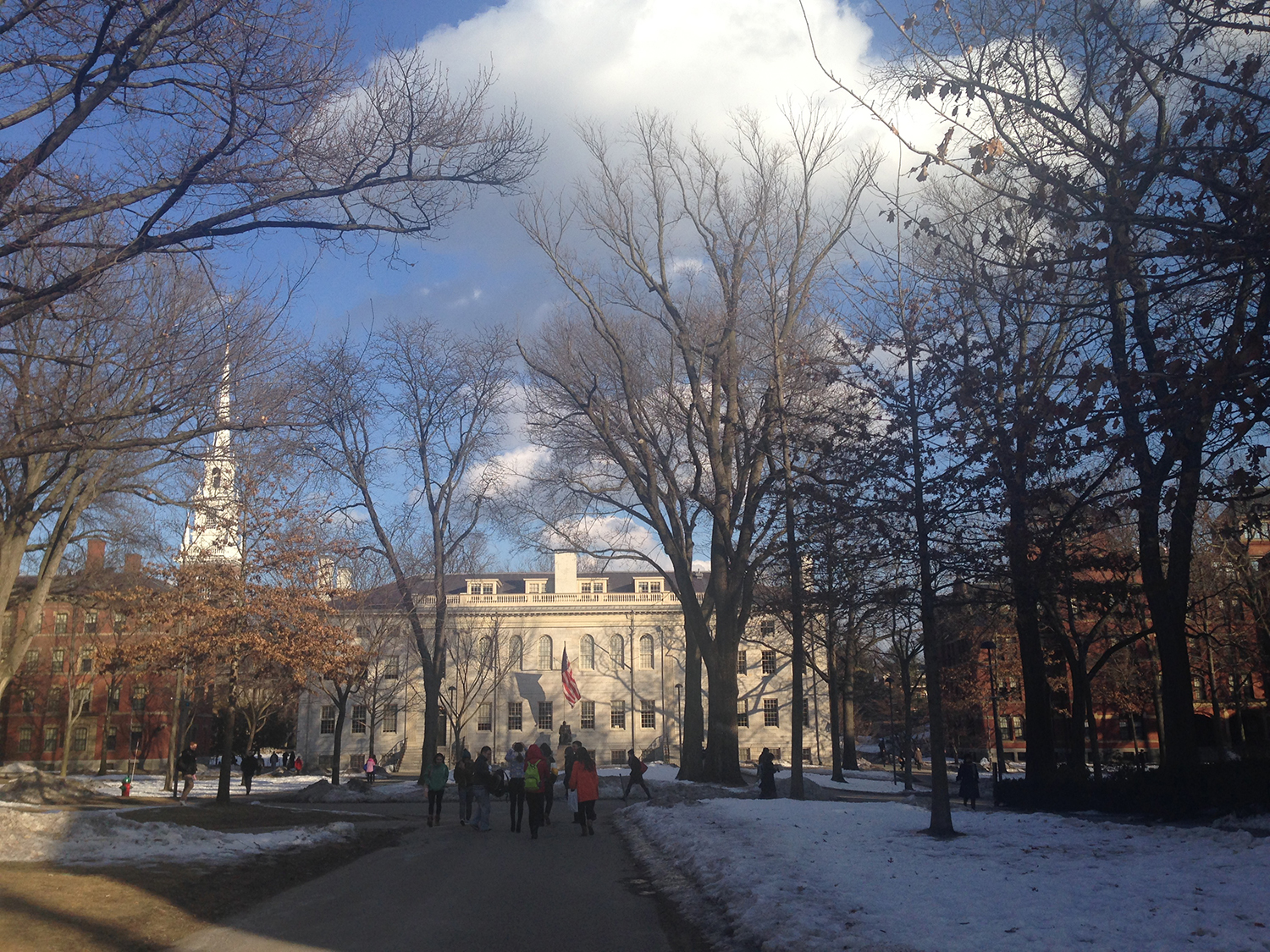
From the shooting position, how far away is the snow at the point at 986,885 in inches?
258

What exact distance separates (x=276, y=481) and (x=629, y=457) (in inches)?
379

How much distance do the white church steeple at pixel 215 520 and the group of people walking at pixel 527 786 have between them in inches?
289

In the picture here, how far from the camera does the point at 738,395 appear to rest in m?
24.4

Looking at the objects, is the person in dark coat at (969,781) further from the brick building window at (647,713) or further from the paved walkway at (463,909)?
the brick building window at (647,713)

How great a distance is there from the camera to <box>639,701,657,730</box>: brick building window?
2474 inches

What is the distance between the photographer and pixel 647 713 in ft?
207

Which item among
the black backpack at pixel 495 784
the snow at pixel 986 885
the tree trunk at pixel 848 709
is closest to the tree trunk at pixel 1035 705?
the snow at pixel 986 885

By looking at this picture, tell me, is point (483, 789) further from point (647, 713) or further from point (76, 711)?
point (647, 713)

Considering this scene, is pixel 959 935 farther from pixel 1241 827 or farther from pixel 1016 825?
pixel 1016 825

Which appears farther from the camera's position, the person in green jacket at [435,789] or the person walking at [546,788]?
the person in green jacket at [435,789]

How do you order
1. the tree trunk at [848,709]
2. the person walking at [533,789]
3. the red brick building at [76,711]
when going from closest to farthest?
the person walking at [533,789]
the tree trunk at [848,709]
the red brick building at [76,711]

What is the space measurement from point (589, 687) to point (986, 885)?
5656 centimetres

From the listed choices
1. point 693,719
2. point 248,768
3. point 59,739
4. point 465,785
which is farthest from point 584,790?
point 59,739

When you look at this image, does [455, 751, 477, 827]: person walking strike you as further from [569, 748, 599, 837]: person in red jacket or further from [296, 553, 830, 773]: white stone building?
[296, 553, 830, 773]: white stone building
